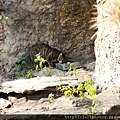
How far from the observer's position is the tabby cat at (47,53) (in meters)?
4.69

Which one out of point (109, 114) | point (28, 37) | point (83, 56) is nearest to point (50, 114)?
point (109, 114)

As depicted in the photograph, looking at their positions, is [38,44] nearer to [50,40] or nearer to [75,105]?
[50,40]

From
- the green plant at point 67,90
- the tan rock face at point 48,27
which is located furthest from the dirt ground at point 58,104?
the tan rock face at point 48,27

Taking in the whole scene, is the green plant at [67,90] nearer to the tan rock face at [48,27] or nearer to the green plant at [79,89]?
the green plant at [79,89]

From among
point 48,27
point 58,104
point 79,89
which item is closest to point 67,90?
point 79,89

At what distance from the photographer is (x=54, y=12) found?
15.8ft

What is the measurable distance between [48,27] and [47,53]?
0.40m

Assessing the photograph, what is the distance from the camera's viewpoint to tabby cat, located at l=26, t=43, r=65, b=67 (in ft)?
15.4

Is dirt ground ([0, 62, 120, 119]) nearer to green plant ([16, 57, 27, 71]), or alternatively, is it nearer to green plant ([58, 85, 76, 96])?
green plant ([58, 85, 76, 96])

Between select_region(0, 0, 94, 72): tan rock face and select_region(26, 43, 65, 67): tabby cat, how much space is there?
88 millimetres

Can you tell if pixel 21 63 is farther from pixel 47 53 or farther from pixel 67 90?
pixel 67 90

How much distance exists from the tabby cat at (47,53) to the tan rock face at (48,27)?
0.09m

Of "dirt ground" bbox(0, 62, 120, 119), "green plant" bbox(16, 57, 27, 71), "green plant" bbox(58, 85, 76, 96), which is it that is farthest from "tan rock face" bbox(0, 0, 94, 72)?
"green plant" bbox(58, 85, 76, 96)

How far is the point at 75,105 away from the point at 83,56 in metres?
2.85
